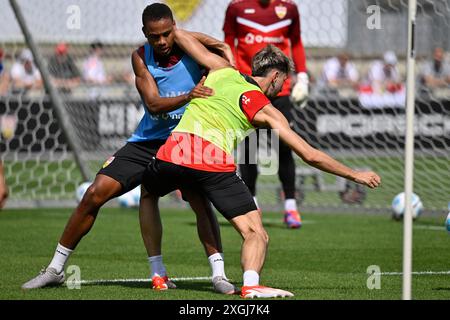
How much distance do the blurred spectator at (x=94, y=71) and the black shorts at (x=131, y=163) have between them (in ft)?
35.3

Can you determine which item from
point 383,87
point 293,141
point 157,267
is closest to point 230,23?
point 157,267

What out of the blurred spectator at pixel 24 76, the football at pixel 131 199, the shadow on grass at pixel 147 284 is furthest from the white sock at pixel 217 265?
the blurred spectator at pixel 24 76

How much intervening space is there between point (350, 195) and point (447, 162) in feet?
4.72

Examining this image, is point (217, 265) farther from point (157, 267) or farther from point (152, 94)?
point (152, 94)

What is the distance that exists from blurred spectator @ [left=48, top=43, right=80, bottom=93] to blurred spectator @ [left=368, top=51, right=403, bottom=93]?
5910mm

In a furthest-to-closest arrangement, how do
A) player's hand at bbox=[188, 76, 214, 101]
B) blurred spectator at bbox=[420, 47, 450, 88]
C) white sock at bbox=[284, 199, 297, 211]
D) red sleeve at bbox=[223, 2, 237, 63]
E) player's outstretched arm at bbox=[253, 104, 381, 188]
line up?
blurred spectator at bbox=[420, 47, 450, 88], red sleeve at bbox=[223, 2, 237, 63], white sock at bbox=[284, 199, 297, 211], player's hand at bbox=[188, 76, 214, 101], player's outstretched arm at bbox=[253, 104, 381, 188]

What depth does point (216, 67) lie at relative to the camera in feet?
22.9

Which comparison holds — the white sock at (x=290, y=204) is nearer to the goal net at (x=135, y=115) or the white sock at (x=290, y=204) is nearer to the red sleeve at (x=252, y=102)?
the goal net at (x=135, y=115)

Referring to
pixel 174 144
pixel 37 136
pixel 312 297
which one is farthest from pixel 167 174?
pixel 37 136

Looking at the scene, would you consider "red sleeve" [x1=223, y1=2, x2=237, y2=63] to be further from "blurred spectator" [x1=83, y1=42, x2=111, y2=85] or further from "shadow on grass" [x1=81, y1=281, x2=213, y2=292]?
"blurred spectator" [x1=83, y1=42, x2=111, y2=85]

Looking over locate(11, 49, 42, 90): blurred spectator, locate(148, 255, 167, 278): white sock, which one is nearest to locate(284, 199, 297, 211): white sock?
locate(148, 255, 167, 278): white sock

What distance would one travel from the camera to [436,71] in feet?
60.6

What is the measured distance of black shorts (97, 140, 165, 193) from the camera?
7223 millimetres

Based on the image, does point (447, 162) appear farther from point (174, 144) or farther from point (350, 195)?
point (174, 144)
